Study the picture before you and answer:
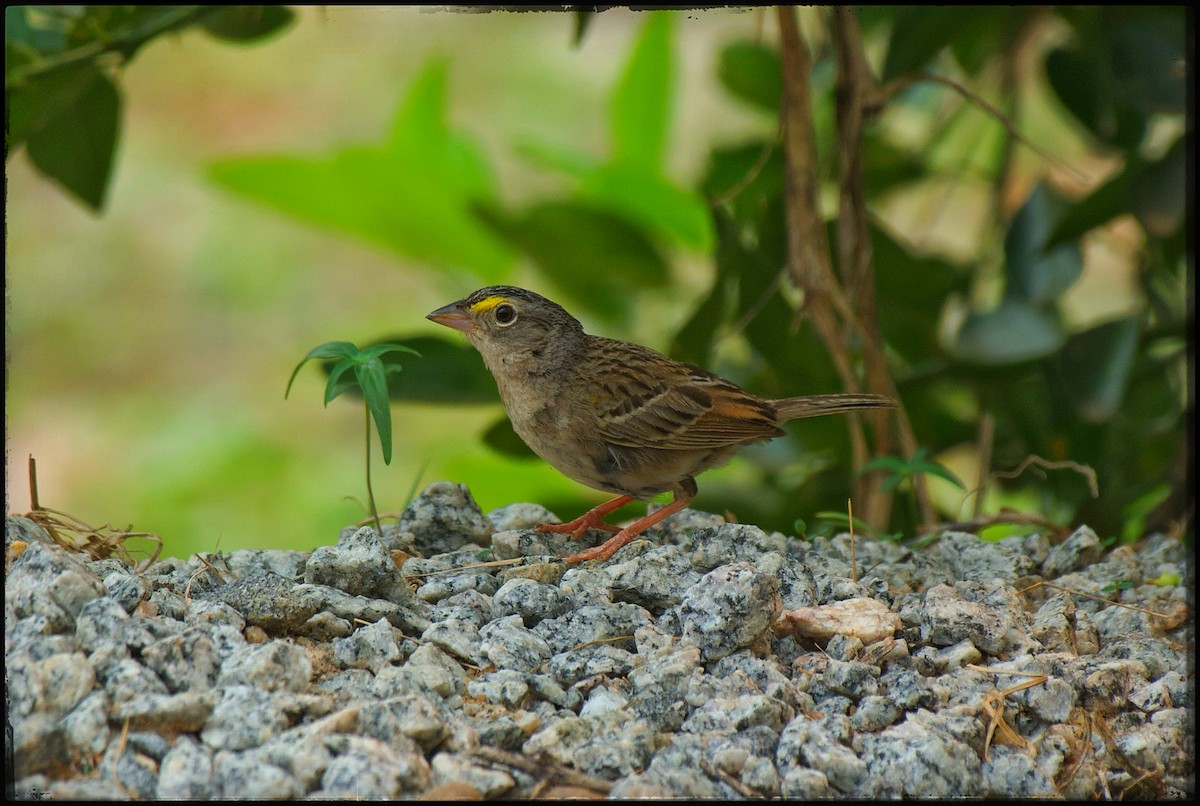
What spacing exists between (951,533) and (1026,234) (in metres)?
1.37

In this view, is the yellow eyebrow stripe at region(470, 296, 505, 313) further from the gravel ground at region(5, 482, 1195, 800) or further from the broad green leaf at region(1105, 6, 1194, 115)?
the broad green leaf at region(1105, 6, 1194, 115)

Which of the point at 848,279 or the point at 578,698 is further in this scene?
the point at 848,279

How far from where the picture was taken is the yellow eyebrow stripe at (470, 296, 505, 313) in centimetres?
387

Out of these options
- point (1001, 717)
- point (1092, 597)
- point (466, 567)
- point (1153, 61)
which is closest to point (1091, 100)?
point (1153, 61)

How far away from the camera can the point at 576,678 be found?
2611mm

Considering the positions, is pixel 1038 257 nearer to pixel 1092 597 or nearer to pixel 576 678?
pixel 1092 597

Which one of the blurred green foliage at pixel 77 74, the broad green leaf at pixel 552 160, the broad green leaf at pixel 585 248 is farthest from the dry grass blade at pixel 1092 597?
the blurred green foliage at pixel 77 74

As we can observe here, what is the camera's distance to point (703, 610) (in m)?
2.73

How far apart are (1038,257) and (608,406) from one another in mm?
1791

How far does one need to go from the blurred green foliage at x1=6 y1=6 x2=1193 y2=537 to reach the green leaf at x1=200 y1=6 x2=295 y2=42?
0.01m

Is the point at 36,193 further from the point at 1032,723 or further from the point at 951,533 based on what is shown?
the point at 1032,723

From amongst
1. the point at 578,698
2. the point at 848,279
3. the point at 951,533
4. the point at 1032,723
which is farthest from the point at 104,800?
the point at 848,279

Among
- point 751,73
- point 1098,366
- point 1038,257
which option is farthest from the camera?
point 751,73

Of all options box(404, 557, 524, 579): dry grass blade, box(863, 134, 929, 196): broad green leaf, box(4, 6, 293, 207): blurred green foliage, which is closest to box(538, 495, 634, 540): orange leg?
box(404, 557, 524, 579): dry grass blade
